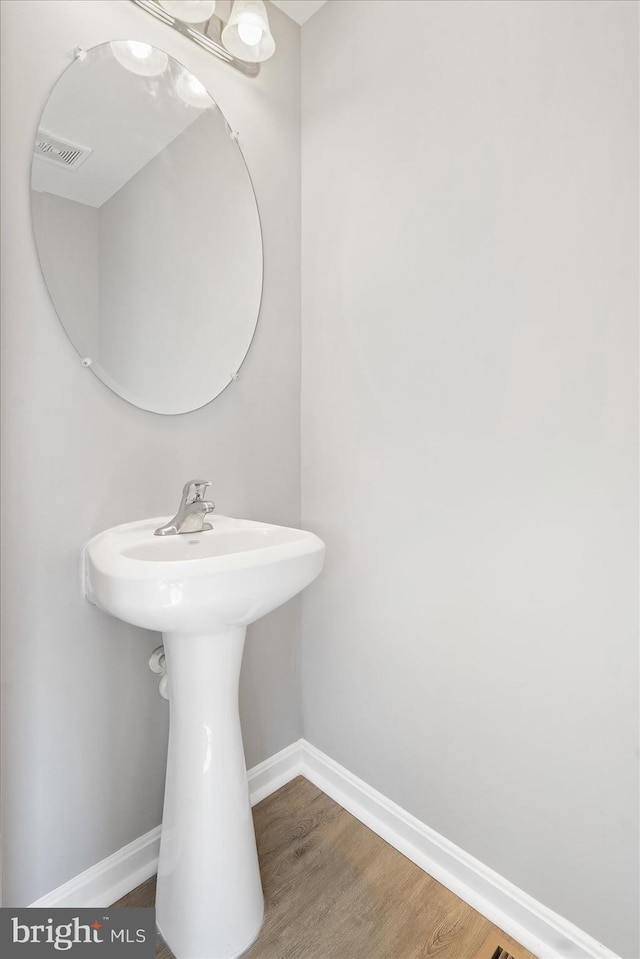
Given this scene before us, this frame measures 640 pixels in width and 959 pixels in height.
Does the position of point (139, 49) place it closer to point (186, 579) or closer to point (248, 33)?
point (248, 33)

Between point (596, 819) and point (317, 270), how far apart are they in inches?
60.7

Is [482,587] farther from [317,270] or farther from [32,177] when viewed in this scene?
[32,177]

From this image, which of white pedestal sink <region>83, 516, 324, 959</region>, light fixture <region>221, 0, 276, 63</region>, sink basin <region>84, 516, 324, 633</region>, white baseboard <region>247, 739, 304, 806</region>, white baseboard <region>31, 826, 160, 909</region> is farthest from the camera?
white baseboard <region>247, 739, 304, 806</region>

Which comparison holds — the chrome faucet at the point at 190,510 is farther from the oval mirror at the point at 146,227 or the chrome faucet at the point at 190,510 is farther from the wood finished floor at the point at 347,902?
the wood finished floor at the point at 347,902

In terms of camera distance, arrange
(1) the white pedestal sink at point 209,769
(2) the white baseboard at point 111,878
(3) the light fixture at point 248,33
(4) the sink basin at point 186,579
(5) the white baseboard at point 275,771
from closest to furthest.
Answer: (4) the sink basin at point 186,579
(1) the white pedestal sink at point 209,769
(2) the white baseboard at point 111,878
(3) the light fixture at point 248,33
(5) the white baseboard at point 275,771

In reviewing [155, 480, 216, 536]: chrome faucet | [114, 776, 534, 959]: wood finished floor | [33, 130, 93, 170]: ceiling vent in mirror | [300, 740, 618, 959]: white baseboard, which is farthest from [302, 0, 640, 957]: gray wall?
[33, 130, 93, 170]: ceiling vent in mirror

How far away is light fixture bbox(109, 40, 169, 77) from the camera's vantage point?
3.82 ft

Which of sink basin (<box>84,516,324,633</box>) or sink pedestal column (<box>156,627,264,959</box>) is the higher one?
sink basin (<box>84,516,324,633</box>)

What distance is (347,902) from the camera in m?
1.19

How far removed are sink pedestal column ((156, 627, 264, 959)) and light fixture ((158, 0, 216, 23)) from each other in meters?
1.48

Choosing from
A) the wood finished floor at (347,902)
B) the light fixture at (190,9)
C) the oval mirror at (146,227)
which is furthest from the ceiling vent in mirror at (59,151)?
the wood finished floor at (347,902)

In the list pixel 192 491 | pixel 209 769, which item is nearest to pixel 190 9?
pixel 192 491

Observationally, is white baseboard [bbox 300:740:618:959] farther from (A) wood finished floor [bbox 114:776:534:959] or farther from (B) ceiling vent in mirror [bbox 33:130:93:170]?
(B) ceiling vent in mirror [bbox 33:130:93:170]

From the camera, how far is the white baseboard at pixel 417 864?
3.46 feet
